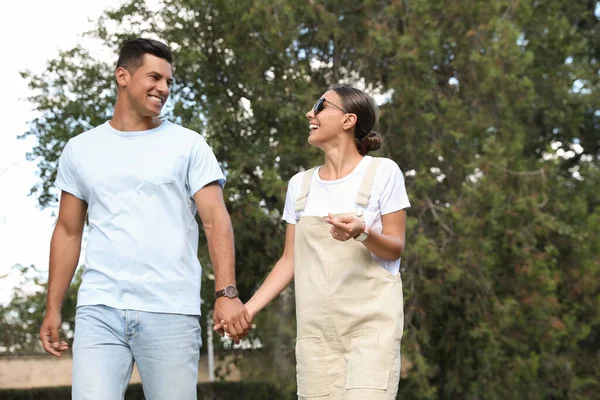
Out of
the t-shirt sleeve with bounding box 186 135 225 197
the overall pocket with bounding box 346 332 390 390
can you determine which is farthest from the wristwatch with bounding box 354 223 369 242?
the t-shirt sleeve with bounding box 186 135 225 197

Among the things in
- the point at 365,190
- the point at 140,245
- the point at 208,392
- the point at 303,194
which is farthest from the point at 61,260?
the point at 208,392

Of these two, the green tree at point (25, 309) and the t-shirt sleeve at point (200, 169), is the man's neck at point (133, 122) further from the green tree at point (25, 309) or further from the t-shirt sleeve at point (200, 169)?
the green tree at point (25, 309)

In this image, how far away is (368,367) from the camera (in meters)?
3.94

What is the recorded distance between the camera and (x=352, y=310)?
404 centimetres

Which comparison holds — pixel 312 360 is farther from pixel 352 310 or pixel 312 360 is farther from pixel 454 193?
pixel 454 193

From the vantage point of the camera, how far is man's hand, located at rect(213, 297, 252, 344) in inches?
164

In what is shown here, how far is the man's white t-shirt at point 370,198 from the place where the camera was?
414 cm

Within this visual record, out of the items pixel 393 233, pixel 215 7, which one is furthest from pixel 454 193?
pixel 393 233

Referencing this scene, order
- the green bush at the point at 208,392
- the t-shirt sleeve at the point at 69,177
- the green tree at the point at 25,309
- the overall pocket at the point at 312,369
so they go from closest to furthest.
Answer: the overall pocket at the point at 312,369, the t-shirt sleeve at the point at 69,177, the green tree at the point at 25,309, the green bush at the point at 208,392

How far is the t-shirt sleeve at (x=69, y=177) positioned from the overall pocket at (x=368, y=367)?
1.34 m

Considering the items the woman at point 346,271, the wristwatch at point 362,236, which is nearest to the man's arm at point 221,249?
the woman at point 346,271

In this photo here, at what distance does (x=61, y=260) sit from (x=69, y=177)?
1.15 feet

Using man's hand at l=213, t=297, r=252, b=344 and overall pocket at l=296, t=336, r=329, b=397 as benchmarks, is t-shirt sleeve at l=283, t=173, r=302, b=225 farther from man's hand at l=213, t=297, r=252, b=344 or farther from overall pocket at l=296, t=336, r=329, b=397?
overall pocket at l=296, t=336, r=329, b=397

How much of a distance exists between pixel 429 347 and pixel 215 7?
5.80 metres
